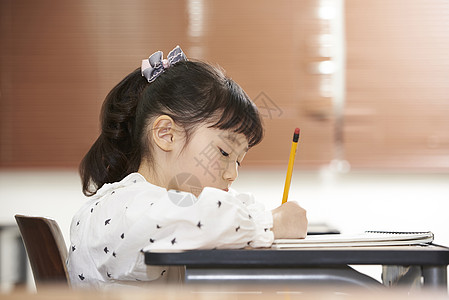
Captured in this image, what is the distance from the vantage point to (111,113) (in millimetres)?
1343

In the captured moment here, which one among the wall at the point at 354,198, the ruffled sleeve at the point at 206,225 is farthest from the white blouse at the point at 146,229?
the wall at the point at 354,198

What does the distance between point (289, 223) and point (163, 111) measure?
0.47 meters

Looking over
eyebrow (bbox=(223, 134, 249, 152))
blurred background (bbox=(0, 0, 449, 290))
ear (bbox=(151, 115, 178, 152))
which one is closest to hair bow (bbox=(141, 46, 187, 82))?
ear (bbox=(151, 115, 178, 152))

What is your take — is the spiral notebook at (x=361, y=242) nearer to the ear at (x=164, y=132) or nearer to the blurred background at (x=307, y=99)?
the ear at (x=164, y=132)

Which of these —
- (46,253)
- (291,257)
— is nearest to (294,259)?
(291,257)

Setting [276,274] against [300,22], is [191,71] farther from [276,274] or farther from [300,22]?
[300,22]

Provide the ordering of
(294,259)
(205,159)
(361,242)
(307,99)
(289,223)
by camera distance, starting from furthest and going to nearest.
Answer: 1. (307,99)
2. (205,159)
3. (289,223)
4. (361,242)
5. (294,259)

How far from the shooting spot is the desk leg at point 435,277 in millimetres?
701

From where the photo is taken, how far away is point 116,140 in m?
1.34

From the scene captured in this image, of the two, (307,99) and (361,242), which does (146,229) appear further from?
(307,99)

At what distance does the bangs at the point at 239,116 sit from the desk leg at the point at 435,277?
571 millimetres

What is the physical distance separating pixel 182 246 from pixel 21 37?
95.4 inches

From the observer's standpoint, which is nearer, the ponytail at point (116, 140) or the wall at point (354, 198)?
the ponytail at point (116, 140)

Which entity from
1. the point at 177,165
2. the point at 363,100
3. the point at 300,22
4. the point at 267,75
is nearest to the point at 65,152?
the point at 267,75
